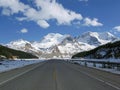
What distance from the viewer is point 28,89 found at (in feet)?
46.5

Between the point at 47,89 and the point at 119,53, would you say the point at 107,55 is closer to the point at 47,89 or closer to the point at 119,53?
the point at 119,53

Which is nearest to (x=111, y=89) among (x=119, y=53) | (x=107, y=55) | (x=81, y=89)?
(x=81, y=89)

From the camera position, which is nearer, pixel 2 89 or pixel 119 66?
pixel 2 89

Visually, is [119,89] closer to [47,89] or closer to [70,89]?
[70,89]

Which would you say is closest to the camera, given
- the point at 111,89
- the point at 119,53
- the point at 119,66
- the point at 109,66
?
the point at 111,89

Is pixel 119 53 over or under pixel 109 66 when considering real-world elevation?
over

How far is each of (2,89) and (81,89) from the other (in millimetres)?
4146

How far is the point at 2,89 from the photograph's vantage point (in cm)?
1413

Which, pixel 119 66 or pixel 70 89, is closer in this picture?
pixel 70 89

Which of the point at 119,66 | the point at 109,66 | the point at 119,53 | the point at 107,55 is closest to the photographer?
the point at 119,66

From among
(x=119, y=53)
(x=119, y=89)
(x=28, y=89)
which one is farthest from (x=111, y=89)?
(x=119, y=53)

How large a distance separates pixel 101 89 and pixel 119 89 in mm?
934

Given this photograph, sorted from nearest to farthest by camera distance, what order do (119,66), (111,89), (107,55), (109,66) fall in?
(111,89) → (119,66) → (109,66) → (107,55)

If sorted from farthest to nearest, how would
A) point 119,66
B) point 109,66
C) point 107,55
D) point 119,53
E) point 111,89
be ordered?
point 107,55 < point 119,53 < point 109,66 < point 119,66 < point 111,89
